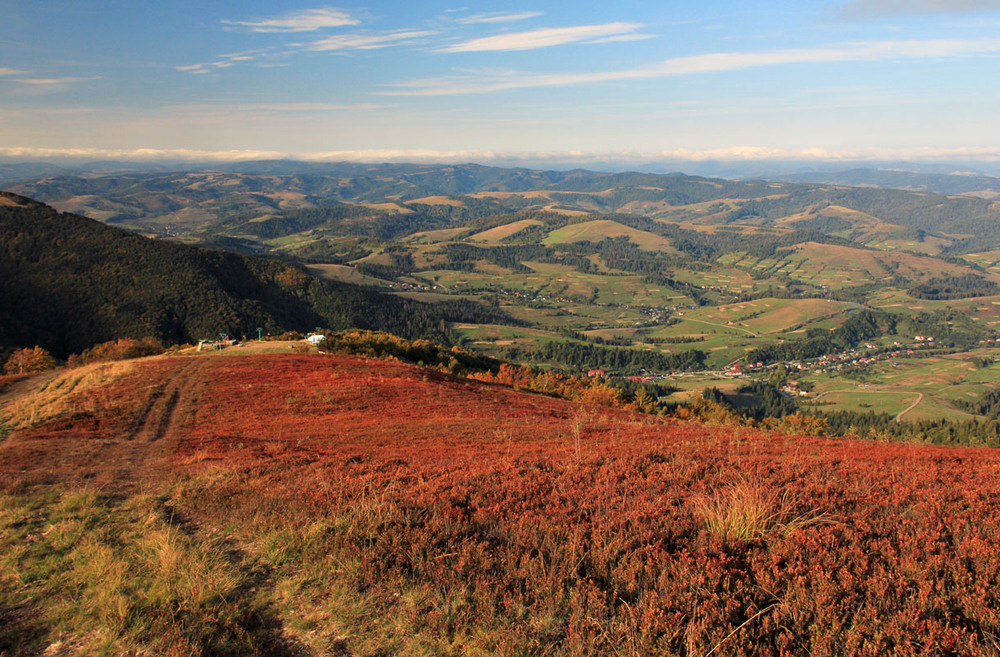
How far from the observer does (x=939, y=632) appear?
4859 millimetres

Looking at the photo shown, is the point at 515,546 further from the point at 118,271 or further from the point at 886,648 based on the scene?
the point at 118,271

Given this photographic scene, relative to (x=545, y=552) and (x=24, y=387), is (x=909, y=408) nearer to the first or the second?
(x=545, y=552)

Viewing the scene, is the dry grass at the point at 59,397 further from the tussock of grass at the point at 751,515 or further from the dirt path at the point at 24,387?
Result: the tussock of grass at the point at 751,515

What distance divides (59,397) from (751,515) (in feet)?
120

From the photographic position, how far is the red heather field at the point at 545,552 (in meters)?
5.31

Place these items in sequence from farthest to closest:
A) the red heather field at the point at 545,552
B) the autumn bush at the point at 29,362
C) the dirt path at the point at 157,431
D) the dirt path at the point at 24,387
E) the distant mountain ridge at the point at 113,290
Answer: the distant mountain ridge at the point at 113,290
the autumn bush at the point at 29,362
the dirt path at the point at 24,387
the dirt path at the point at 157,431
the red heather field at the point at 545,552

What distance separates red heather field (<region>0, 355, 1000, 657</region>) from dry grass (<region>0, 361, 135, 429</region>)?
13279mm

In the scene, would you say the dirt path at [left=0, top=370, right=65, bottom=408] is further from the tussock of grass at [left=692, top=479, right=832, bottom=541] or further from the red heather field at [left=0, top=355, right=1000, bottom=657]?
the tussock of grass at [left=692, top=479, right=832, bottom=541]

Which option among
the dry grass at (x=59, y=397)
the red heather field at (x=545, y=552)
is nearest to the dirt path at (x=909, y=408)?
the red heather field at (x=545, y=552)

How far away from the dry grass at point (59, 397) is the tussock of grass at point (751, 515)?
29.5m

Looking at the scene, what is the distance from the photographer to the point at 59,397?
1126 inches

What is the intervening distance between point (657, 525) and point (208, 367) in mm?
37108

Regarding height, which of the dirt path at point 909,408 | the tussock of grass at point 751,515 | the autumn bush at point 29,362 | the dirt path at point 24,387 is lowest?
the dirt path at point 909,408

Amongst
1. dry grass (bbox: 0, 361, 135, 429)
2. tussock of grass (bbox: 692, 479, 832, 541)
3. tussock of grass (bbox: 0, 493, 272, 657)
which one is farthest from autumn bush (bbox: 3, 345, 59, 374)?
tussock of grass (bbox: 692, 479, 832, 541)
